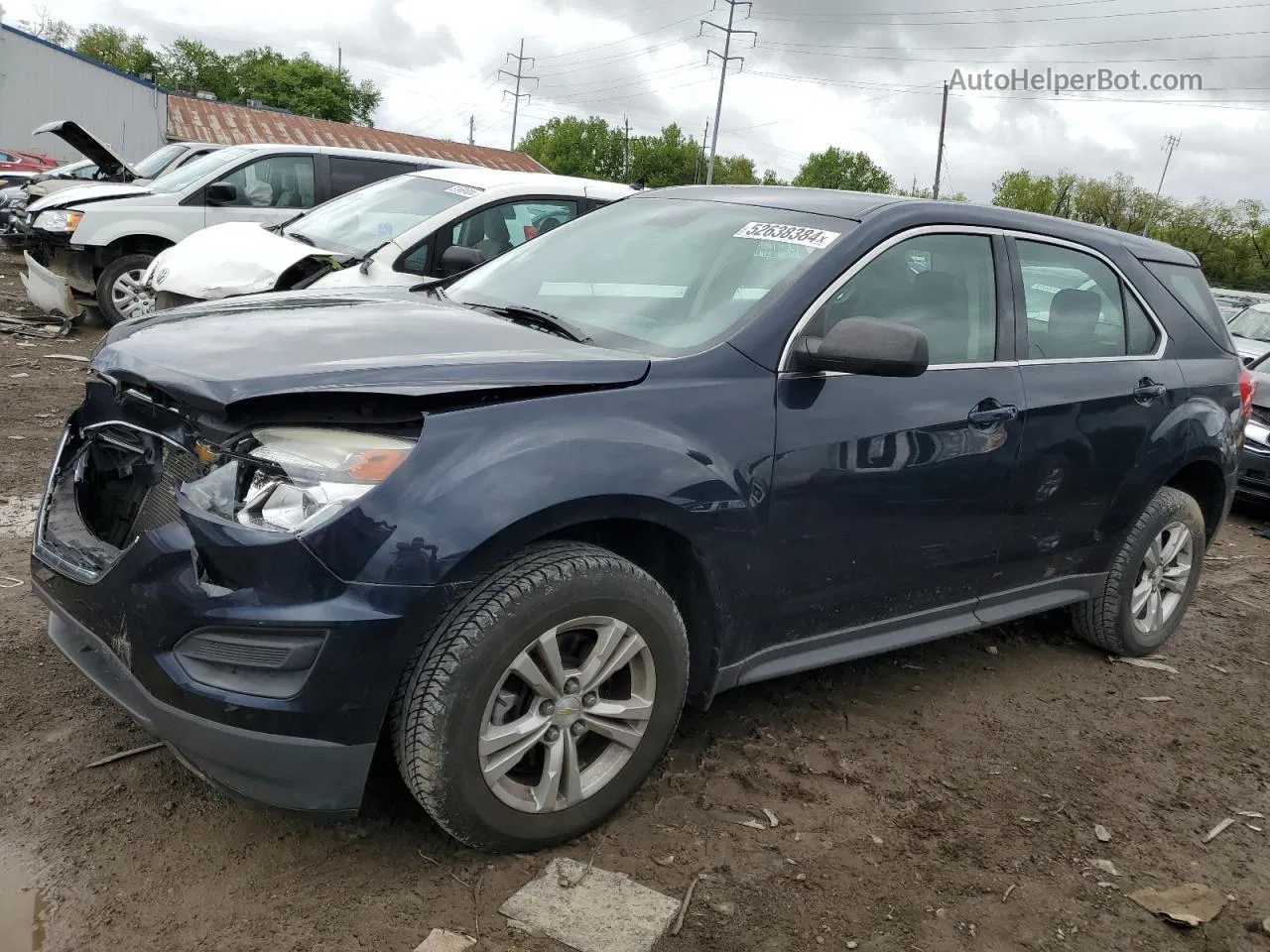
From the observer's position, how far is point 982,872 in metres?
2.91

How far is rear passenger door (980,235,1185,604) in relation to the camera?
12.3 feet

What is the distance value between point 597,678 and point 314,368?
1014 millimetres

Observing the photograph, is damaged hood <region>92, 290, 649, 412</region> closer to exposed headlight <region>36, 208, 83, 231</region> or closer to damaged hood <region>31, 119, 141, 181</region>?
exposed headlight <region>36, 208, 83, 231</region>

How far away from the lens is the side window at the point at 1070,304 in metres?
3.86

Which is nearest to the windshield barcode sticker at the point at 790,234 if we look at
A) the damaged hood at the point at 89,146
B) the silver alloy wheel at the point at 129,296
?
the silver alloy wheel at the point at 129,296

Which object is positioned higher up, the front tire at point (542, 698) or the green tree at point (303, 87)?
the green tree at point (303, 87)

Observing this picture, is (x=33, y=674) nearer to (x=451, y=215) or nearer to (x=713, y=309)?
(x=713, y=309)

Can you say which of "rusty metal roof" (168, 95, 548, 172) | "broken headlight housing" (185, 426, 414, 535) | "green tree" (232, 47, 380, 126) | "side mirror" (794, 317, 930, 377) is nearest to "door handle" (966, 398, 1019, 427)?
"side mirror" (794, 317, 930, 377)

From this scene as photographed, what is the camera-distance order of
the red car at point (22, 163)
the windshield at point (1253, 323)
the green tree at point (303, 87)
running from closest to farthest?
the windshield at point (1253, 323), the red car at point (22, 163), the green tree at point (303, 87)

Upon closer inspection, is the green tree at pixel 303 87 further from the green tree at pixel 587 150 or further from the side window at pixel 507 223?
the side window at pixel 507 223

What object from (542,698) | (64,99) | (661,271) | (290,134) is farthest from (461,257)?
(290,134)

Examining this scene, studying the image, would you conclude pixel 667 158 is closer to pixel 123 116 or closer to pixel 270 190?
pixel 123 116

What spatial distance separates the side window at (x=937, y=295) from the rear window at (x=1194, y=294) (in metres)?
1.18

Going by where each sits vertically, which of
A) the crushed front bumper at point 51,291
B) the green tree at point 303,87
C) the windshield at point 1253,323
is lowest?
the crushed front bumper at point 51,291
